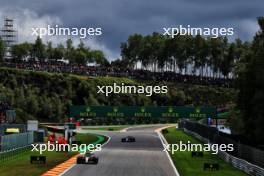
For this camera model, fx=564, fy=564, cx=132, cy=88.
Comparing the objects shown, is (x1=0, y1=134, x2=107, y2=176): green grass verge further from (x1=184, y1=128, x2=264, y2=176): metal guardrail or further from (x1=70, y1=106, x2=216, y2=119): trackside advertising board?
(x1=70, y1=106, x2=216, y2=119): trackside advertising board

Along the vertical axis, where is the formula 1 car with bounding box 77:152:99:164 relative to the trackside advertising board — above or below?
below

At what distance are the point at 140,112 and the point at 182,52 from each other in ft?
284

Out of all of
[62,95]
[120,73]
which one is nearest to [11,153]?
[62,95]

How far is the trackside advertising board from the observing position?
8038 centimetres

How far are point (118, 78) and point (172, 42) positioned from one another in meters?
27.6

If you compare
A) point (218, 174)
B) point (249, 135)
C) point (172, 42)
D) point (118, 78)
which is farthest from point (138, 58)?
point (218, 174)

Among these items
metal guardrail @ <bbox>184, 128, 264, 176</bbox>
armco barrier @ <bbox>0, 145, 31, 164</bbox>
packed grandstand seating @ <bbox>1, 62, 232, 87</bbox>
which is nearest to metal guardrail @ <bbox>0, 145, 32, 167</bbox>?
armco barrier @ <bbox>0, 145, 31, 164</bbox>

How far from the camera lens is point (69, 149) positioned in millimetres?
57094

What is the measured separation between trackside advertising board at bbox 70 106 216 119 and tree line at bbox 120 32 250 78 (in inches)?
2988

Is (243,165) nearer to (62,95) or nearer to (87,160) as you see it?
(87,160)

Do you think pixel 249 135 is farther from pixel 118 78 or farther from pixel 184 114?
pixel 118 78

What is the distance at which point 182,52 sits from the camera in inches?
6540

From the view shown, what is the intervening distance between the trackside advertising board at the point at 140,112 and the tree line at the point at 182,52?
249ft

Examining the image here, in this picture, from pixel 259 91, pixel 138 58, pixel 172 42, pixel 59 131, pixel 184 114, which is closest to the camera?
pixel 259 91
